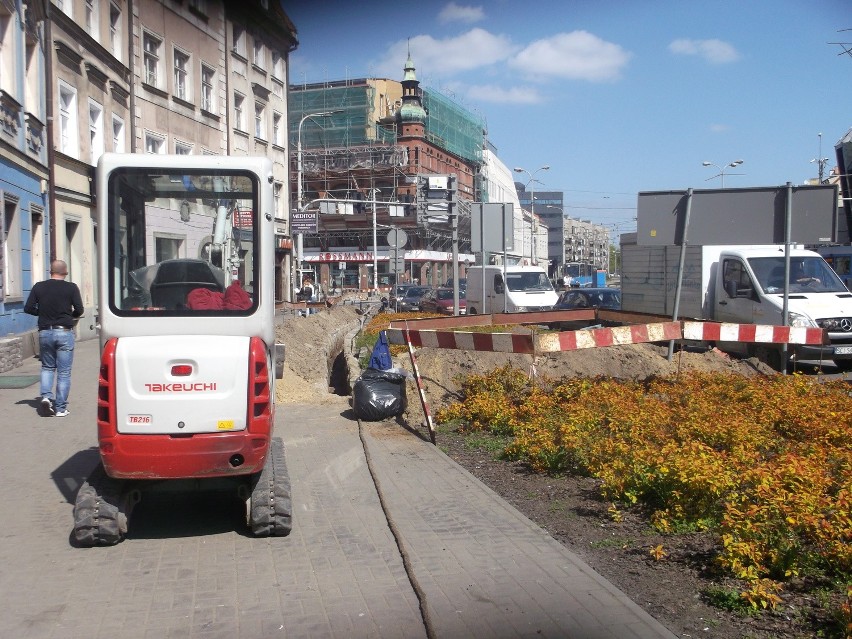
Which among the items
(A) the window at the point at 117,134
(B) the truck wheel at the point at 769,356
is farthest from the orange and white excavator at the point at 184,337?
(A) the window at the point at 117,134

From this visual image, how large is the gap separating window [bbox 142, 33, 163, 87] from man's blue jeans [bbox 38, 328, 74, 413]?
18.3 metres

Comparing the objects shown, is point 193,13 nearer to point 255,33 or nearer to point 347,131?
point 255,33

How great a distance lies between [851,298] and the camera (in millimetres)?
15125

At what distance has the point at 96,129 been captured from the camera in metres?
23.1

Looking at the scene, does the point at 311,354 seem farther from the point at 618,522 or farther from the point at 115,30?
the point at 618,522

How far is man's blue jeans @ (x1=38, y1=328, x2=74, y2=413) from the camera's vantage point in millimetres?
10297

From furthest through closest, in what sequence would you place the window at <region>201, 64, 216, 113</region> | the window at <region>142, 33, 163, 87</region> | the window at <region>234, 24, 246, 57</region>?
the window at <region>234, 24, 246, 57</region> → the window at <region>201, 64, 216, 113</region> → the window at <region>142, 33, 163, 87</region>

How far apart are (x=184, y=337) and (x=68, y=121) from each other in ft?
59.8

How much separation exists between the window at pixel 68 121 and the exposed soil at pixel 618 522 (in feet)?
38.0

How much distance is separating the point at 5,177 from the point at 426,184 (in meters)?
9.62

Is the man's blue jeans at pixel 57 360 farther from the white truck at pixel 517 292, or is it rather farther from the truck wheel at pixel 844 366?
the white truck at pixel 517 292

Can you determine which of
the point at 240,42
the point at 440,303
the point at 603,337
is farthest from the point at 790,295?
the point at 240,42

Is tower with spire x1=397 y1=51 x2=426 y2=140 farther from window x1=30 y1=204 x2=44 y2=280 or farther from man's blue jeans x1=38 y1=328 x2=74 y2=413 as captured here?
man's blue jeans x1=38 y1=328 x2=74 y2=413

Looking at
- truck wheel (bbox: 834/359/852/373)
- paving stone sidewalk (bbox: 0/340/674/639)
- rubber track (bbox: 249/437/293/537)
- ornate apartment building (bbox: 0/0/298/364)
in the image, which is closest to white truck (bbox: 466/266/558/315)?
ornate apartment building (bbox: 0/0/298/364)
